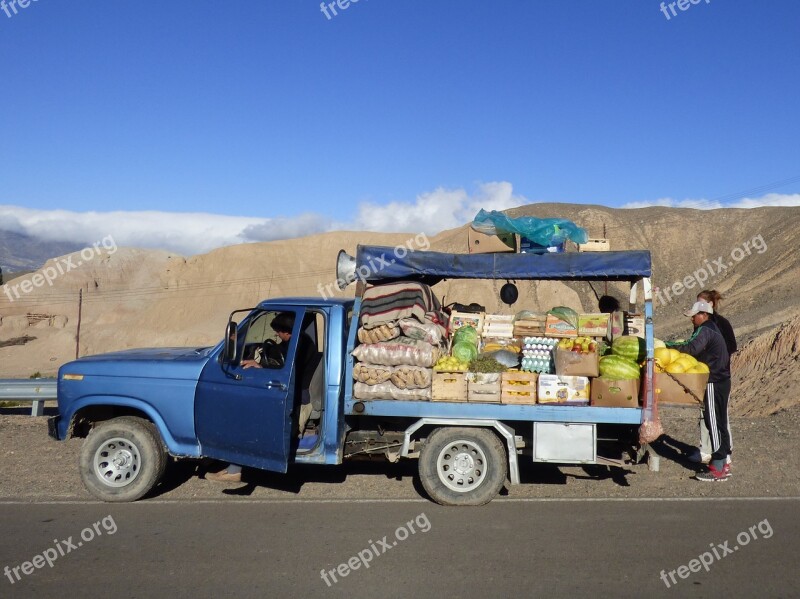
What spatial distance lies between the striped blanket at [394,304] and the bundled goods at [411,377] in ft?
1.67

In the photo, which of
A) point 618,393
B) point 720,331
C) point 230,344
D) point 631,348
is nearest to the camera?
point 618,393

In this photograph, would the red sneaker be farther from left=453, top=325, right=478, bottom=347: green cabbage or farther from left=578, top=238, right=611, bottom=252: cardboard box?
left=453, top=325, right=478, bottom=347: green cabbage

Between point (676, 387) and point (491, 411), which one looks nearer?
point (491, 411)

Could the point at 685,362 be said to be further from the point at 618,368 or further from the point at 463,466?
the point at 463,466

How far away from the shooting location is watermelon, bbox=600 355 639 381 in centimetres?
677

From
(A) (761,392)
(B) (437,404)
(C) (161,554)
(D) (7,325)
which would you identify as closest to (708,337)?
(B) (437,404)

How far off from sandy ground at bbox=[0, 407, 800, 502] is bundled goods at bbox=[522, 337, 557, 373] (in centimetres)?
136

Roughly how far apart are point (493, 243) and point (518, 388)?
1.73m

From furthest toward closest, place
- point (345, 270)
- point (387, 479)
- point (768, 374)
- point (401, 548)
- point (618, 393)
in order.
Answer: point (768, 374)
point (387, 479)
point (345, 270)
point (618, 393)
point (401, 548)

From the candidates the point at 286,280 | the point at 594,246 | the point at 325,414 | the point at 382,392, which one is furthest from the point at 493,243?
the point at 286,280

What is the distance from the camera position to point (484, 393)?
6938mm

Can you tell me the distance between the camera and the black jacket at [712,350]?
25.7 feet

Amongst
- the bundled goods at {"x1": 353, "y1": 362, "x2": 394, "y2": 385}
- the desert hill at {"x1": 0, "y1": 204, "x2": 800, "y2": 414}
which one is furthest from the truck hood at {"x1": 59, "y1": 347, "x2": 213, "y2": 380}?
the desert hill at {"x1": 0, "y1": 204, "x2": 800, "y2": 414}

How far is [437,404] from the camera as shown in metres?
6.94
